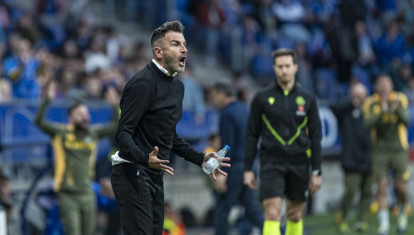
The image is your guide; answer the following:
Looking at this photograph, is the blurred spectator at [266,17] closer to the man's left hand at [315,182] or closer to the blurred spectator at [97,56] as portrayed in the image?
the blurred spectator at [97,56]

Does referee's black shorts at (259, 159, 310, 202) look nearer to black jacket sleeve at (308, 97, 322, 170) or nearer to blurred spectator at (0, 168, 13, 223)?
black jacket sleeve at (308, 97, 322, 170)

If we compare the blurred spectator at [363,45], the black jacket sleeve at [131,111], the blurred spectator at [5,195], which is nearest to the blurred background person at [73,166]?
the blurred spectator at [5,195]

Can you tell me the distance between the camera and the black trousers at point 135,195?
6.80m

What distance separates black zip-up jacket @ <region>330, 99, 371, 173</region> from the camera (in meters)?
14.3

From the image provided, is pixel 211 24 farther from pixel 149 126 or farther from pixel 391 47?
pixel 149 126

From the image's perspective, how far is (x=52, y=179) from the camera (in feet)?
42.7

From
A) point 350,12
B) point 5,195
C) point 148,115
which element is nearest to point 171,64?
point 148,115

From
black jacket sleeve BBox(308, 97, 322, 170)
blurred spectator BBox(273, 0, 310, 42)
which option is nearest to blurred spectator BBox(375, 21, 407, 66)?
blurred spectator BBox(273, 0, 310, 42)

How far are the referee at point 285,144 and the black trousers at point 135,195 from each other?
8.71ft

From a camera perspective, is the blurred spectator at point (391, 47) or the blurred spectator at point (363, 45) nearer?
the blurred spectator at point (363, 45)

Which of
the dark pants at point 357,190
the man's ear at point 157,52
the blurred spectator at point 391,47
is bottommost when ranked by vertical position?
the dark pants at point 357,190

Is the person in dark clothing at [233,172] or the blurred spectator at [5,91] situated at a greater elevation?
the blurred spectator at [5,91]

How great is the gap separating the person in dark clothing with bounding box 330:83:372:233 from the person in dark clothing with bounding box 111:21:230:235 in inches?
303

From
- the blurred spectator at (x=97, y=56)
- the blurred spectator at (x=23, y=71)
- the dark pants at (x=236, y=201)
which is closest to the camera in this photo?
the dark pants at (x=236, y=201)
